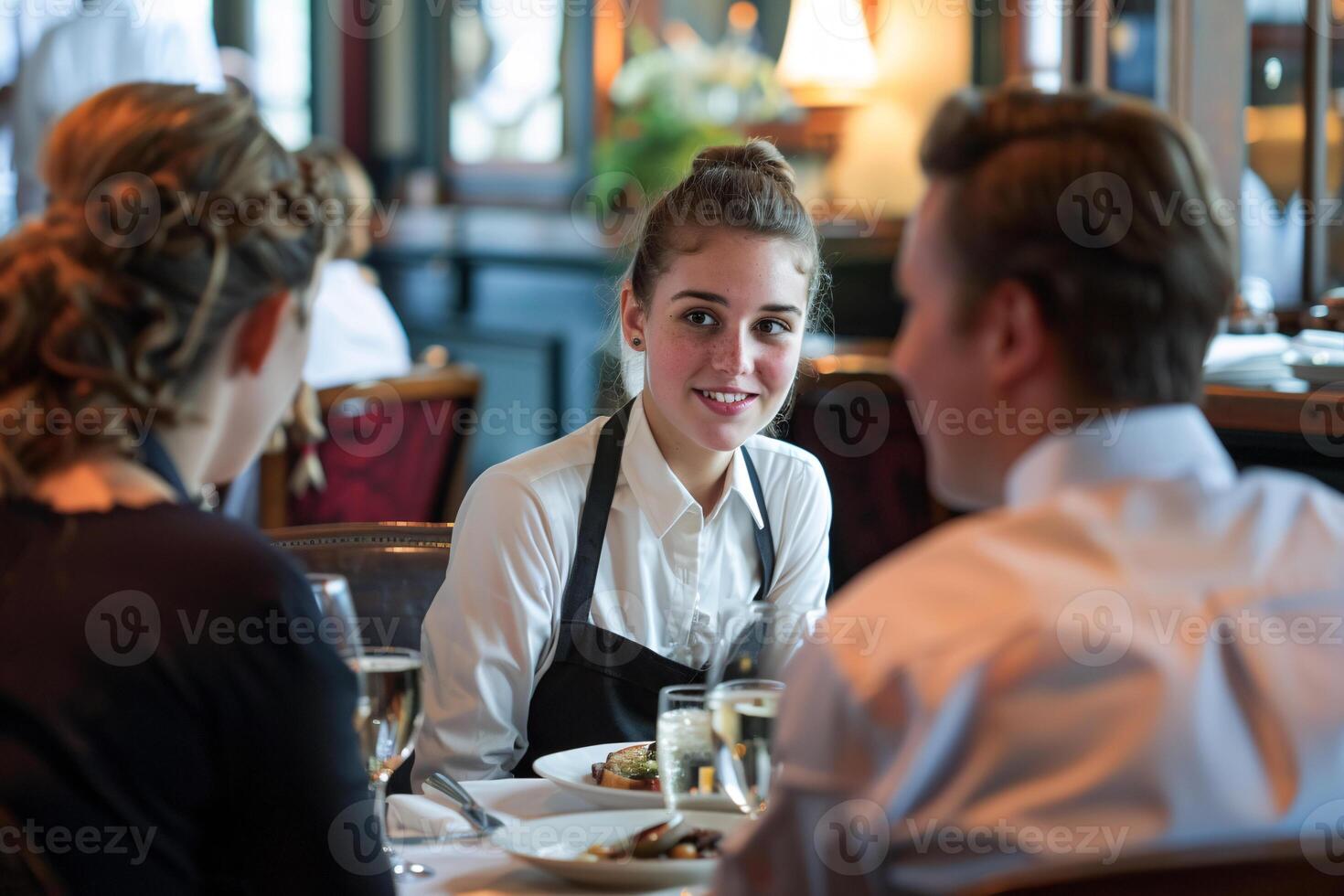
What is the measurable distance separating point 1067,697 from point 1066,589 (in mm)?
62

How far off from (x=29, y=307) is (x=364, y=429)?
2919 millimetres

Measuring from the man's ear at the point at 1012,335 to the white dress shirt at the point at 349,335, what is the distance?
3.24 meters

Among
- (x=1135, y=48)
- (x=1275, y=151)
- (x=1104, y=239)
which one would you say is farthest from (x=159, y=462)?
(x=1135, y=48)

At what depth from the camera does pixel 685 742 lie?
1.24 meters

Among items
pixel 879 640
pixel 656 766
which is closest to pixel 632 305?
pixel 656 766

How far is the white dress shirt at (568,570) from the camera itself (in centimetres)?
188

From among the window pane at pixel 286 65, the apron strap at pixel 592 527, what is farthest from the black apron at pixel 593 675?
the window pane at pixel 286 65

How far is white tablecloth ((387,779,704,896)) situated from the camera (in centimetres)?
127

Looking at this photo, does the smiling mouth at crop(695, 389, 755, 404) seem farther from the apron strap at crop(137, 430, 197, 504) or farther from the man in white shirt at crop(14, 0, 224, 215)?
the man in white shirt at crop(14, 0, 224, 215)

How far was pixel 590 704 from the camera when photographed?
1.89 m

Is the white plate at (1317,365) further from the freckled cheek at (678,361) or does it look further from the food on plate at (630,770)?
the food on plate at (630,770)

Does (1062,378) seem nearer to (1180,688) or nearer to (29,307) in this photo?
(1180,688)

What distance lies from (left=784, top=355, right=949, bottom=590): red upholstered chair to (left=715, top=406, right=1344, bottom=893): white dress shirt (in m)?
2.55

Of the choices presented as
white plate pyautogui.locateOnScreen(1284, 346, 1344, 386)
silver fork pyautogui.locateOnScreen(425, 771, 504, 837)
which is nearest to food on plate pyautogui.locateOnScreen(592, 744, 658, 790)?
silver fork pyautogui.locateOnScreen(425, 771, 504, 837)
